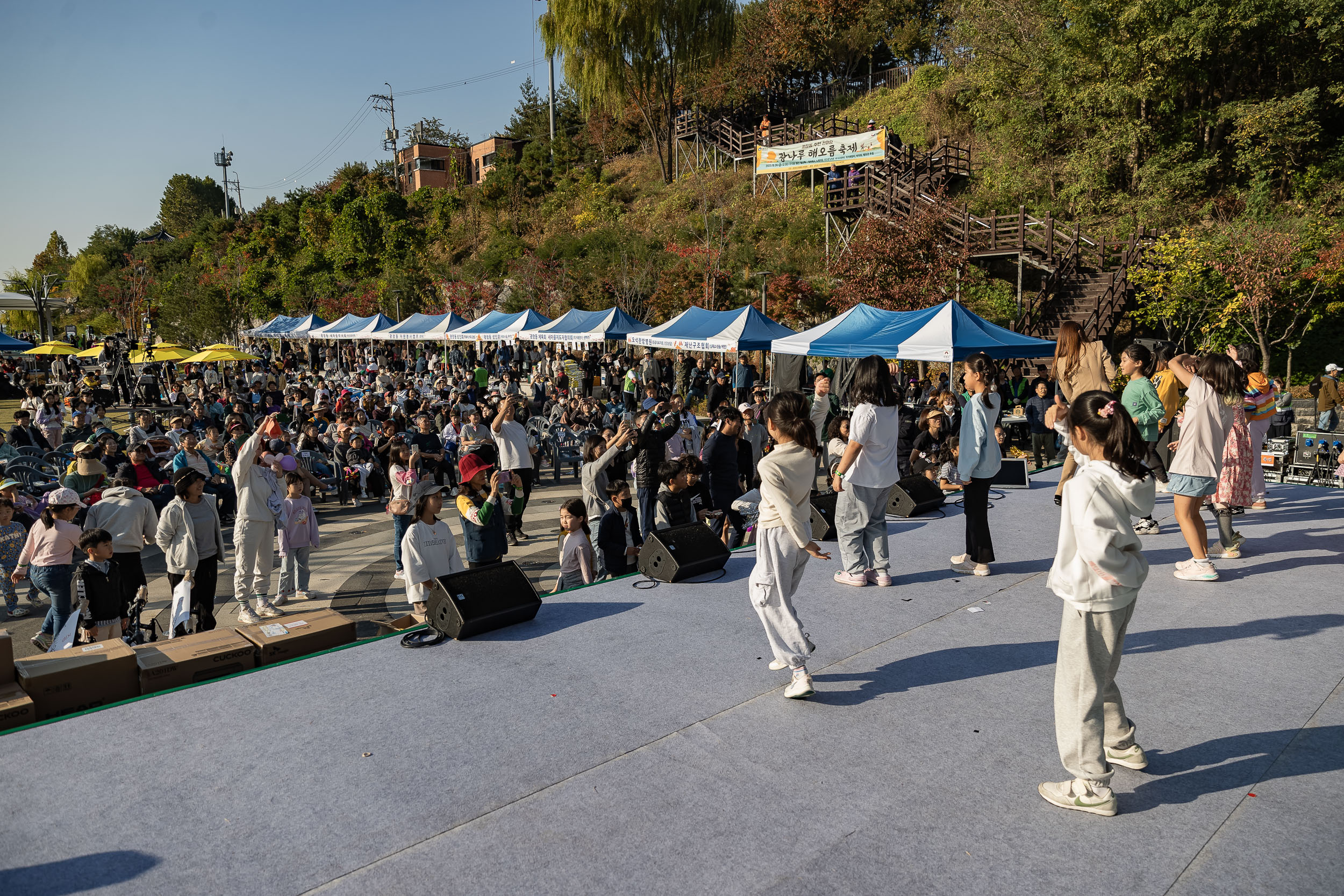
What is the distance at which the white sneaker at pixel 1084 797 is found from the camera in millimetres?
3010

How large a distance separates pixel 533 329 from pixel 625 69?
849 inches

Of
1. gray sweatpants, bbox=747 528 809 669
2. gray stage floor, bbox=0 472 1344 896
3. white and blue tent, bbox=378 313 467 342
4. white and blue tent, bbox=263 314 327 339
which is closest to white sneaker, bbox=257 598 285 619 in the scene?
gray stage floor, bbox=0 472 1344 896

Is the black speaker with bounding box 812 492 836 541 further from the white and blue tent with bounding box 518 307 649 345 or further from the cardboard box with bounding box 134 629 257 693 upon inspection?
the white and blue tent with bounding box 518 307 649 345

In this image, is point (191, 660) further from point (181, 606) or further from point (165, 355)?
point (165, 355)

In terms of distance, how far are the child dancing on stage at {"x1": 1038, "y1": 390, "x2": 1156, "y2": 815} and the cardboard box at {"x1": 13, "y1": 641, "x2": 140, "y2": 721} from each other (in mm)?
4601

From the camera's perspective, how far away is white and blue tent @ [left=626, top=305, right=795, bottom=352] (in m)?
15.0

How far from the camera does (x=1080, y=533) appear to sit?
2936 millimetres

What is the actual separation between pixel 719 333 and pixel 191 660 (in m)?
12.1

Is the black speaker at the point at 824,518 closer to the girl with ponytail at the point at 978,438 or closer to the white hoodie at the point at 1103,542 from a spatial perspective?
the girl with ponytail at the point at 978,438

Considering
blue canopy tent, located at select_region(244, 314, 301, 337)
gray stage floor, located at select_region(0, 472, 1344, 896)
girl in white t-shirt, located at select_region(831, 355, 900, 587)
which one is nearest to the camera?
gray stage floor, located at select_region(0, 472, 1344, 896)

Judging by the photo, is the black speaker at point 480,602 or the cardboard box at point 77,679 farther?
the black speaker at point 480,602

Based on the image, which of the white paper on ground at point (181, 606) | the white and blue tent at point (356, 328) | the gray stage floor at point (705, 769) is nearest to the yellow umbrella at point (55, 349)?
the white and blue tent at point (356, 328)

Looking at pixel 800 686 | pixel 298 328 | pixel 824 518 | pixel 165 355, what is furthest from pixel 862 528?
pixel 298 328

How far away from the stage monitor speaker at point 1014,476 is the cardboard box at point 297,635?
279 inches
